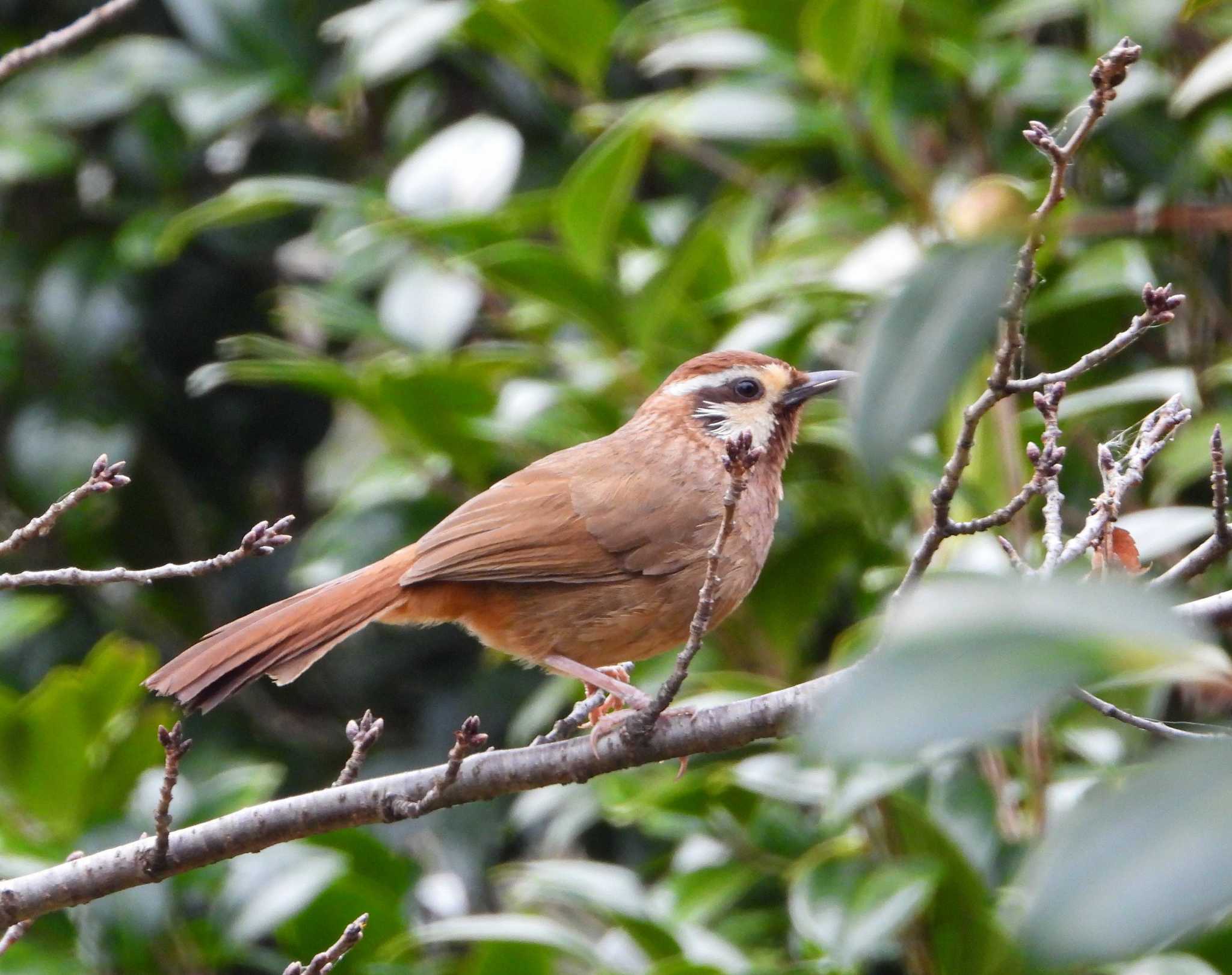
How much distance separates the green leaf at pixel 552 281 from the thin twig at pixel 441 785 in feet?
6.58

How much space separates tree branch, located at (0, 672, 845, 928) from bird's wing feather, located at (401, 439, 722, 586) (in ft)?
2.53

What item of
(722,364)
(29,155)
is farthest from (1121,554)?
(29,155)

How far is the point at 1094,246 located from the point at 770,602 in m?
1.41

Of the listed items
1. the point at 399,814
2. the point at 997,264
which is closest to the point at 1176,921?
the point at 997,264

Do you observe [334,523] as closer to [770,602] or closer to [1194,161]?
[770,602]

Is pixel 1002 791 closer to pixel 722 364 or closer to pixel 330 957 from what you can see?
pixel 722 364

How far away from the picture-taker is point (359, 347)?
645 centimetres

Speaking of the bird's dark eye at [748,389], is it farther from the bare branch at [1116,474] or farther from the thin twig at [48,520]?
the thin twig at [48,520]

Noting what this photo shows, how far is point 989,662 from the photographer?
107 cm

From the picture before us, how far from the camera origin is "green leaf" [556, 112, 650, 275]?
14.6 feet

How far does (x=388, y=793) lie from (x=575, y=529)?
43.0 inches

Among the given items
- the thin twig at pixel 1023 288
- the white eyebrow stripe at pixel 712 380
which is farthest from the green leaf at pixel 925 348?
the white eyebrow stripe at pixel 712 380

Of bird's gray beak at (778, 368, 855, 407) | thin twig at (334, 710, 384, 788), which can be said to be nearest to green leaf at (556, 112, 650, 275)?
bird's gray beak at (778, 368, 855, 407)

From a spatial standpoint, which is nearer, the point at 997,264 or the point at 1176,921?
the point at 1176,921
